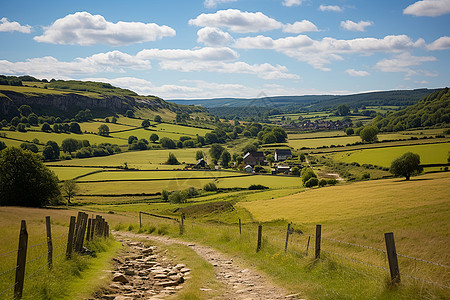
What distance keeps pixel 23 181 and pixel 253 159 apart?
318 ft

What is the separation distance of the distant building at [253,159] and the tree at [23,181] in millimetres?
90644

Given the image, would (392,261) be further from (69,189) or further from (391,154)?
(391,154)

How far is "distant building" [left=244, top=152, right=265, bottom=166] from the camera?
464 feet

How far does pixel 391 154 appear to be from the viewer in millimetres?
98438

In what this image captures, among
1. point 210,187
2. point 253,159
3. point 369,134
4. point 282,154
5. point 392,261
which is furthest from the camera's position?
point 253,159

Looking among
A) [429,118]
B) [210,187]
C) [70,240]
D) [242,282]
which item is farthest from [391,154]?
[70,240]

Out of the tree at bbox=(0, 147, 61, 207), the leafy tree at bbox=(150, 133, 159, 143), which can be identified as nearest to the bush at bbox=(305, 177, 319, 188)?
the tree at bbox=(0, 147, 61, 207)

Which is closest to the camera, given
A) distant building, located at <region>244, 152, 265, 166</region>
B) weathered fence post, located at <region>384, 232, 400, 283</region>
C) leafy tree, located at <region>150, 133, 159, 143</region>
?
weathered fence post, located at <region>384, 232, 400, 283</region>

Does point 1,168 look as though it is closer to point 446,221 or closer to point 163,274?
point 163,274

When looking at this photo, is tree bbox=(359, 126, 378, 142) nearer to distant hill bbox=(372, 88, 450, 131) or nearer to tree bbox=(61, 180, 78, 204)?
distant hill bbox=(372, 88, 450, 131)

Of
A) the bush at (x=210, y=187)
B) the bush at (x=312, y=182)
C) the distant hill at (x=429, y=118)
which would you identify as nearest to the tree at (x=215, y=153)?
the bush at (x=210, y=187)

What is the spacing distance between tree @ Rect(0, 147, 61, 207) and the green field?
7603 centimetres

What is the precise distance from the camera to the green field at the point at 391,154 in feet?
280

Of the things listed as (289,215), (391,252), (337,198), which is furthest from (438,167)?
(391,252)
